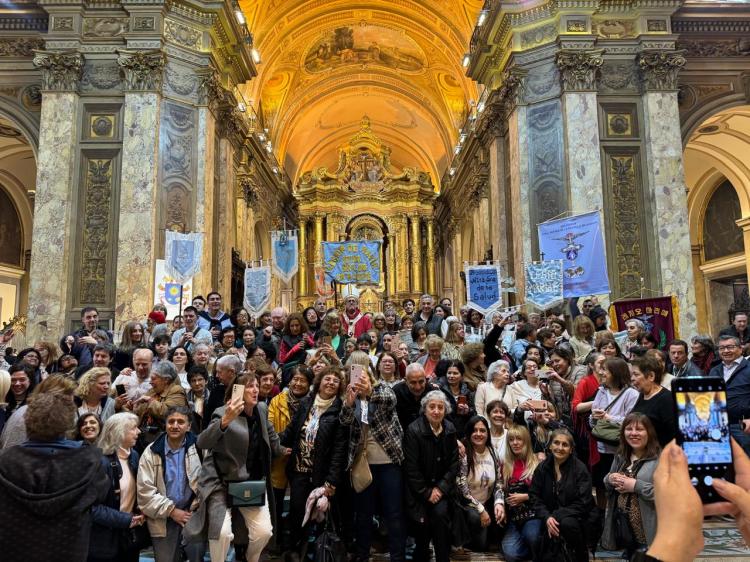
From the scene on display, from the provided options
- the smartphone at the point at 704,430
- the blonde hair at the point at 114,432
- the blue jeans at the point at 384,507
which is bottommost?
the blue jeans at the point at 384,507

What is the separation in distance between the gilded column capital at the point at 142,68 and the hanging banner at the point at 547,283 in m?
8.82

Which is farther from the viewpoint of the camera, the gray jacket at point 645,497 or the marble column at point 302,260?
the marble column at point 302,260

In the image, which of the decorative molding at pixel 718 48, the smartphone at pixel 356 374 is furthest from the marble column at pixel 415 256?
the smartphone at pixel 356 374

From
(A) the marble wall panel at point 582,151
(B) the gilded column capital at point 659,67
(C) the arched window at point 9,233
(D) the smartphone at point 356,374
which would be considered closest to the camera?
(D) the smartphone at point 356,374

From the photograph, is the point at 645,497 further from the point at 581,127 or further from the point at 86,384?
the point at 581,127

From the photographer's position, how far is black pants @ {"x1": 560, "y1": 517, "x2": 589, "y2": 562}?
430cm

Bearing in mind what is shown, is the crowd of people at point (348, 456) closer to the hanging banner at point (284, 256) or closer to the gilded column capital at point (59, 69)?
the hanging banner at point (284, 256)

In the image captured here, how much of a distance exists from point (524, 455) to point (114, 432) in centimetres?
303

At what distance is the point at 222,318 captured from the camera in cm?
925

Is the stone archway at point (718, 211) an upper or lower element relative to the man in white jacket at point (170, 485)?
upper

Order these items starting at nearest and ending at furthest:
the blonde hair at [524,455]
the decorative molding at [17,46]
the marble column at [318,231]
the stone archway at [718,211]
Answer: the blonde hair at [524,455], the decorative molding at [17,46], the stone archway at [718,211], the marble column at [318,231]

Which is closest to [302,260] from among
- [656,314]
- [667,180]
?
[667,180]

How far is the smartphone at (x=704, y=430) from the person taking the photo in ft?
4.77

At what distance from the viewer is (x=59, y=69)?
13523 millimetres
